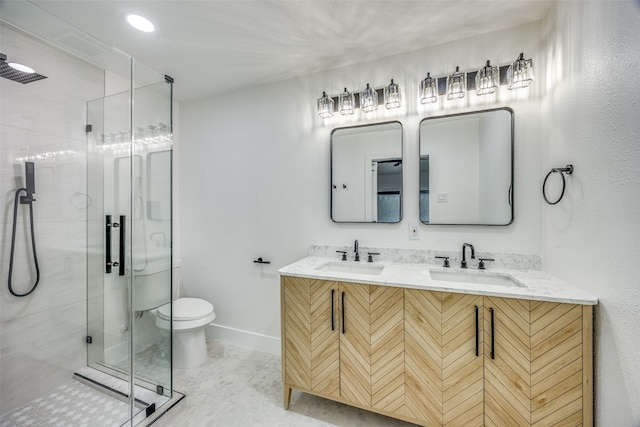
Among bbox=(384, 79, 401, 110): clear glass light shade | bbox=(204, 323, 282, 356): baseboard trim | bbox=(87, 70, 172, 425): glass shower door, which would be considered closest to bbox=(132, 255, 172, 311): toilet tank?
bbox=(87, 70, 172, 425): glass shower door

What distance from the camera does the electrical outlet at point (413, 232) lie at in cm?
199

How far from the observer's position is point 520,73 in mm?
→ 1651

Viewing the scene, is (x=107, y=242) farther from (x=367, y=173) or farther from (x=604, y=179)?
(x=604, y=179)

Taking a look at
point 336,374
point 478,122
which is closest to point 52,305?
point 336,374

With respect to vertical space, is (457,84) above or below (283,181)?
above

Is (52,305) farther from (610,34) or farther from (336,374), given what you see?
(610,34)

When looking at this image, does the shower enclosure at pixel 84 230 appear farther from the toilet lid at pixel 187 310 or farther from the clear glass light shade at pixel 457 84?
the clear glass light shade at pixel 457 84

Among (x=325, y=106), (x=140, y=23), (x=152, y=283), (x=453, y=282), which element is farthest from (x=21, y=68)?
(x=453, y=282)

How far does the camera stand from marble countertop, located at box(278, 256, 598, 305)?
1.25 m

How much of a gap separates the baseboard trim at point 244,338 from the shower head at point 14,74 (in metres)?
2.38

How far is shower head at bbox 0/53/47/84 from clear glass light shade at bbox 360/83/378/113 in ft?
7.23

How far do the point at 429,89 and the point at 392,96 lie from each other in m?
0.25

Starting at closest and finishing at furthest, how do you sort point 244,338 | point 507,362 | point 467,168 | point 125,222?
point 507,362 < point 467,168 < point 125,222 < point 244,338

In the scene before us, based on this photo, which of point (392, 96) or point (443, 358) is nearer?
point (443, 358)
